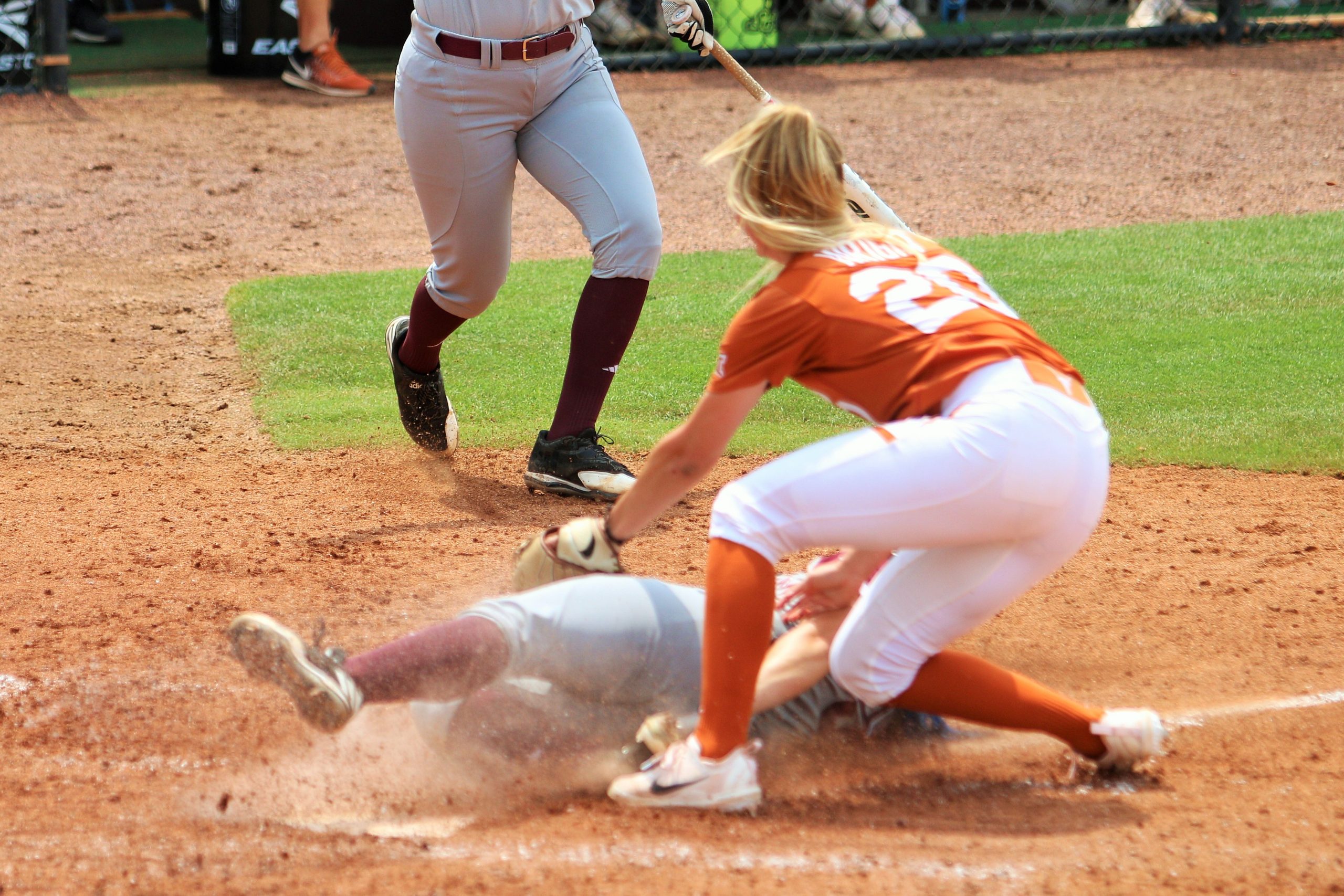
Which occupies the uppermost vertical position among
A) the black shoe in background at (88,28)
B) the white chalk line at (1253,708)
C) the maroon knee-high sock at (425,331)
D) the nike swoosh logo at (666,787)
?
the nike swoosh logo at (666,787)

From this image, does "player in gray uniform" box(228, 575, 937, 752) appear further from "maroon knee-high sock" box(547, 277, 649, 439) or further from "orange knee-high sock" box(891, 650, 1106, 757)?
"maroon knee-high sock" box(547, 277, 649, 439)

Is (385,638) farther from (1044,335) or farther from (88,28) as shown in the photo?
(88,28)

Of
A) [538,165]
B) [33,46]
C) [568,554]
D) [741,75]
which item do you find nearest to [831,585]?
[568,554]

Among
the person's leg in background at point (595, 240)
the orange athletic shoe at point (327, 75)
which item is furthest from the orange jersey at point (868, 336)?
the orange athletic shoe at point (327, 75)

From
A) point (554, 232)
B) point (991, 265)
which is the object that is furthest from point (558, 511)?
point (554, 232)

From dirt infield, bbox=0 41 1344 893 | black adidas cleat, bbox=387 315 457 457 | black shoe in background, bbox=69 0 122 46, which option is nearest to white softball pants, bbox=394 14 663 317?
black adidas cleat, bbox=387 315 457 457

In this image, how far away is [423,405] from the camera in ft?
14.7

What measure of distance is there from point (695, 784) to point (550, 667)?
37 cm

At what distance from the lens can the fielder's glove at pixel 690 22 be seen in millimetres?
4062

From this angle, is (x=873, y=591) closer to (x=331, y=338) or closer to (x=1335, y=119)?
(x=331, y=338)

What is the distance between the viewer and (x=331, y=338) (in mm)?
5859

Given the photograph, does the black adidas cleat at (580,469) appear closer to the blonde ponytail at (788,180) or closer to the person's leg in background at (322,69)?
the blonde ponytail at (788,180)

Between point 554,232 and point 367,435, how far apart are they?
319cm

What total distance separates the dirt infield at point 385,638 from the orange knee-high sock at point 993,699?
14 cm
